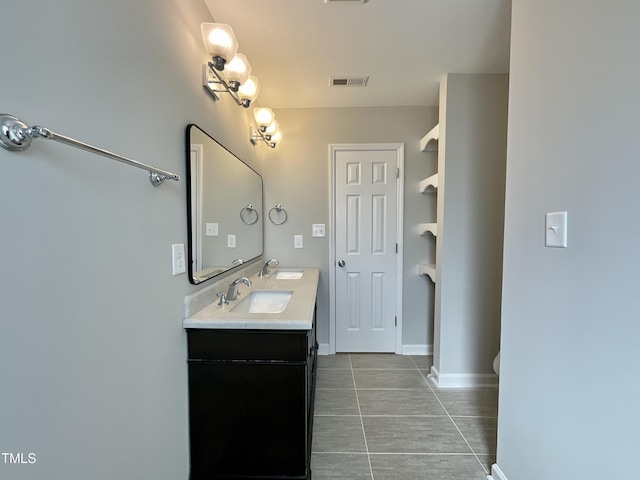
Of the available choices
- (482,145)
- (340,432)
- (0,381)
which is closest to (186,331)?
(0,381)

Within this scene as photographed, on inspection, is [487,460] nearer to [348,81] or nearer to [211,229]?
[211,229]

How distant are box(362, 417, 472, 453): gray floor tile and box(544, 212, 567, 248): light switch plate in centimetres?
135

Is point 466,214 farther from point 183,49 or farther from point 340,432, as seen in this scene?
point 183,49

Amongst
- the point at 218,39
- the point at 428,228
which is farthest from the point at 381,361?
the point at 218,39

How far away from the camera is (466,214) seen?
7.45 ft

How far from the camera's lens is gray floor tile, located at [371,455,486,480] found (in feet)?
4.91

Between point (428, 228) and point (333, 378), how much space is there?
156 cm

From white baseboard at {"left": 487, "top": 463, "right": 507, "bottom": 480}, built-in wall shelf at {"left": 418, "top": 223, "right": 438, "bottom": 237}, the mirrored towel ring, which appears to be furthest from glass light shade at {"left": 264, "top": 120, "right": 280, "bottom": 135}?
white baseboard at {"left": 487, "top": 463, "right": 507, "bottom": 480}

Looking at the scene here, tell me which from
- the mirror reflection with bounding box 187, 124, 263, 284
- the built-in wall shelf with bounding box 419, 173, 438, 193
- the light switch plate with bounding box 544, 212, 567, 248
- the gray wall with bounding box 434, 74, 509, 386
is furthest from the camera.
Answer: the built-in wall shelf with bounding box 419, 173, 438, 193

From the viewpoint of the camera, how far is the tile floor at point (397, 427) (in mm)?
1548

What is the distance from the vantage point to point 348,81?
2309mm

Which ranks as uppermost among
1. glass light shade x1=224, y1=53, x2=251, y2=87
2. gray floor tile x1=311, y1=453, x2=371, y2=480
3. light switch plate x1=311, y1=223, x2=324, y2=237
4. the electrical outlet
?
glass light shade x1=224, y1=53, x2=251, y2=87

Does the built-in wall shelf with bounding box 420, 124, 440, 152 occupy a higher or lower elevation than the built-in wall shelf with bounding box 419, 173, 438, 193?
higher

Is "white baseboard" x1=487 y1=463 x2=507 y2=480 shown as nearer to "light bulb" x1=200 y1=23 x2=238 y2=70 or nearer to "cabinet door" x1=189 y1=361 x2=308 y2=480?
"cabinet door" x1=189 y1=361 x2=308 y2=480
